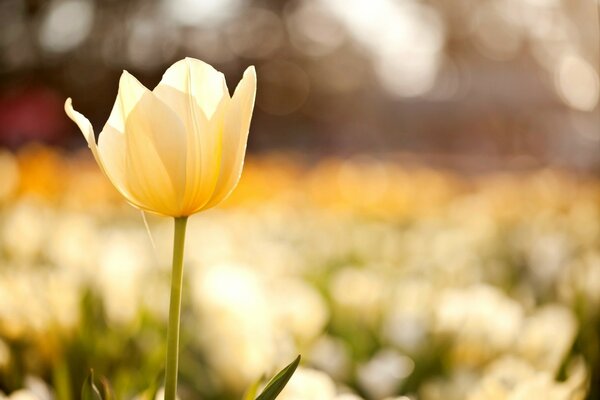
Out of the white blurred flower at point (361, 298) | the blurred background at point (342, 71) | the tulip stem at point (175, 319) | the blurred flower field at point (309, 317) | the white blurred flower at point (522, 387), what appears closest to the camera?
the tulip stem at point (175, 319)

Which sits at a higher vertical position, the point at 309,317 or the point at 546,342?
the point at 546,342

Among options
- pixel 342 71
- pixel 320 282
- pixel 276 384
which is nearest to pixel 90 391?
pixel 276 384

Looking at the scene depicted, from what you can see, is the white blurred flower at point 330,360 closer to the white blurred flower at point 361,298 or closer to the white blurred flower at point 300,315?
the white blurred flower at point 300,315

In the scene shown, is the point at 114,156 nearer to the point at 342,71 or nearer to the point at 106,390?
the point at 106,390

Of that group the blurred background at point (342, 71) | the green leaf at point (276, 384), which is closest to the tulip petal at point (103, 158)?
the green leaf at point (276, 384)

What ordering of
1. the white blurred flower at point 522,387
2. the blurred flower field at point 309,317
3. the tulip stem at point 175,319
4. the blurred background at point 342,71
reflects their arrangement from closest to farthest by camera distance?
the tulip stem at point 175,319 < the white blurred flower at point 522,387 < the blurred flower field at point 309,317 < the blurred background at point 342,71

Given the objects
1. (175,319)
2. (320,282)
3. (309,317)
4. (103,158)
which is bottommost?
(320,282)

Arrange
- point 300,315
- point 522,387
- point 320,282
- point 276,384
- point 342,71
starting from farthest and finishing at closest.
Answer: point 342,71
point 320,282
point 300,315
point 522,387
point 276,384

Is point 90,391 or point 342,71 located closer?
point 90,391

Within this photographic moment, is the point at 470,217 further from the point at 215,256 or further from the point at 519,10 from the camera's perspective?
the point at 519,10
